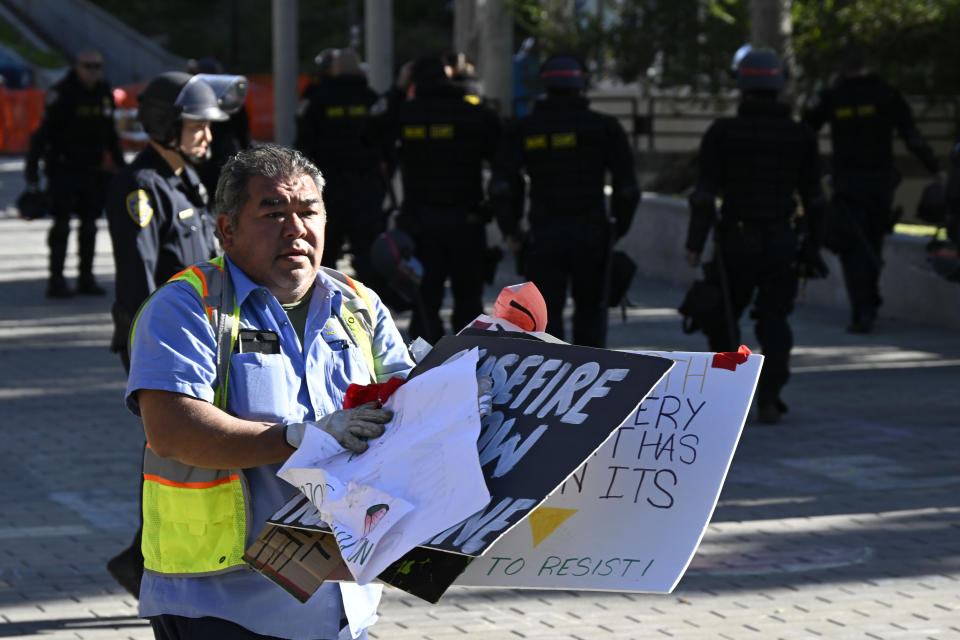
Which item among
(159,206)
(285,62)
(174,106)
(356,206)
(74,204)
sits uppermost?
(174,106)

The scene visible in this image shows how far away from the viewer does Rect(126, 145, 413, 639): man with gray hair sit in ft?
9.96

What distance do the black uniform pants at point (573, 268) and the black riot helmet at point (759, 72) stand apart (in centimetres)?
119

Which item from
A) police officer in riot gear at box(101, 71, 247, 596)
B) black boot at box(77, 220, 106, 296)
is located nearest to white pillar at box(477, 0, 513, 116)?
black boot at box(77, 220, 106, 296)

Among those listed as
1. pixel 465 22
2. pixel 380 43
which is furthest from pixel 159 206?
pixel 465 22

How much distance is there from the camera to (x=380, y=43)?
70.2 ft

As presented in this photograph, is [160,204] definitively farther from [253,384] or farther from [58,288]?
[58,288]

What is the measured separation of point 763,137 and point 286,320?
6.15 meters

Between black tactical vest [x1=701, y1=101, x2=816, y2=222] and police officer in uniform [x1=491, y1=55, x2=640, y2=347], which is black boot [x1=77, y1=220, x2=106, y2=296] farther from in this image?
black tactical vest [x1=701, y1=101, x2=816, y2=222]

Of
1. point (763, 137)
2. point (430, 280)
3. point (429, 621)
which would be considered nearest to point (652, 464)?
point (429, 621)

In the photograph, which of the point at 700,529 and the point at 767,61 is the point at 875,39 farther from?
the point at 700,529

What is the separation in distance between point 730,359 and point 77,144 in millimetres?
11628

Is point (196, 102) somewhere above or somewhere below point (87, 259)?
above

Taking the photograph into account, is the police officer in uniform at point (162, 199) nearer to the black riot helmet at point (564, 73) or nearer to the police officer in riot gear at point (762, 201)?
the black riot helmet at point (564, 73)

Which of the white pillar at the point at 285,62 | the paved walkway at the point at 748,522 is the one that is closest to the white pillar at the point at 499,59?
the white pillar at the point at 285,62
